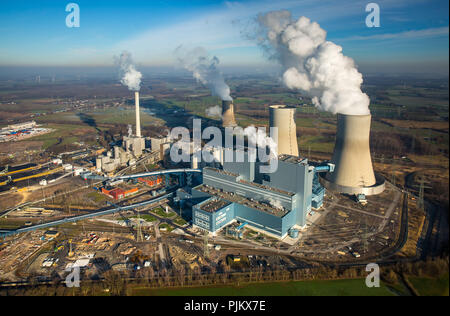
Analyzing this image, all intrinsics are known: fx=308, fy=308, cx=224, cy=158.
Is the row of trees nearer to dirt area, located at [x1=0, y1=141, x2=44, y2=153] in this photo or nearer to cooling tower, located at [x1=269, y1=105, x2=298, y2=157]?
cooling tower, located at [x1=269, y1=105, x2=298, y2=157]

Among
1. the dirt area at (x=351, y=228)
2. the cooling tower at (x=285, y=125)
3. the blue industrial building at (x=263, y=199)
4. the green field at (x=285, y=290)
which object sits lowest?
the green field at (x=285, y=290)

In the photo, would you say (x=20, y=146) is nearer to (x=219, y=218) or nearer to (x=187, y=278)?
(x=219, y=218)

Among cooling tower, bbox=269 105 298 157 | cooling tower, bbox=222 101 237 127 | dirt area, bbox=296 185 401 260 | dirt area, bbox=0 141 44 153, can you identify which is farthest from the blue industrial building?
dirt area, bbox=0 141 44 153

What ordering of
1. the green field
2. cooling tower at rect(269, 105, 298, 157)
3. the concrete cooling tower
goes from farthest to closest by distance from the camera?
cooling tower at rect(269, 105, 298, 157)
the concrete cooling tower
the green field

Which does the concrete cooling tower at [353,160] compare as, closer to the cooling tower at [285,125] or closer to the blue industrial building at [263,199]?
the blue industrial building at [263,199]

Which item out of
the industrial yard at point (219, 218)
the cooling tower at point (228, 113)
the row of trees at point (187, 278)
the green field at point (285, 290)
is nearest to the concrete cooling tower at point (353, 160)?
the industrial yard at point (219, 218)
